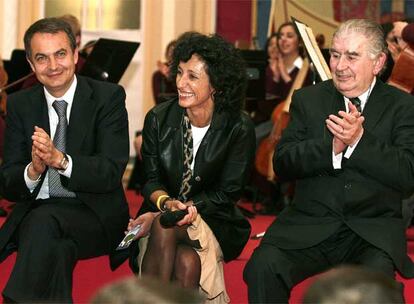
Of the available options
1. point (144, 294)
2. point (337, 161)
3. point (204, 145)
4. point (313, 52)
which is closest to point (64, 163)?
point (204, 145)

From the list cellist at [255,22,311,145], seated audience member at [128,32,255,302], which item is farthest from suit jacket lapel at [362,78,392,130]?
cellist at [255,22,311,145]

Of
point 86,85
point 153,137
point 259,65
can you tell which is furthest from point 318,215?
point 259,65

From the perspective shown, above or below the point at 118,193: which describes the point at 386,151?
above

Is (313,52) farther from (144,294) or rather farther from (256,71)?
(144,294)

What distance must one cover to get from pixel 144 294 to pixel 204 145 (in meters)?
2.60

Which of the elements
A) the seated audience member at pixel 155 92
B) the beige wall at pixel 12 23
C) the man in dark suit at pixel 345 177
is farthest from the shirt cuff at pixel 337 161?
the beige wall at pixel 12 23

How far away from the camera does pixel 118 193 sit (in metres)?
3.82

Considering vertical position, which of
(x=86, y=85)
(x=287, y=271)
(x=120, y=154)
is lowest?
(x=287, y=271)

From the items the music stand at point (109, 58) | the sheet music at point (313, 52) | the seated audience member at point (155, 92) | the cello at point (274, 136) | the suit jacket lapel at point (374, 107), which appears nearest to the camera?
the suit jacket lapel at point (374, 107)

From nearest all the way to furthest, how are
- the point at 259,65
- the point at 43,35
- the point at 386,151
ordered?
the point at 386,151 → the point at 43,35 → the point at 259,65

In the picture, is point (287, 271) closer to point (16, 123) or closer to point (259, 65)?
point (16, 123)

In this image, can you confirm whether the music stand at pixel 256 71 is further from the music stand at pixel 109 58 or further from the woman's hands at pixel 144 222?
the woman's hands at pixel 144 222

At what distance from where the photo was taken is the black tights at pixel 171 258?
347cm

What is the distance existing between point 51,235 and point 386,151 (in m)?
1.31
